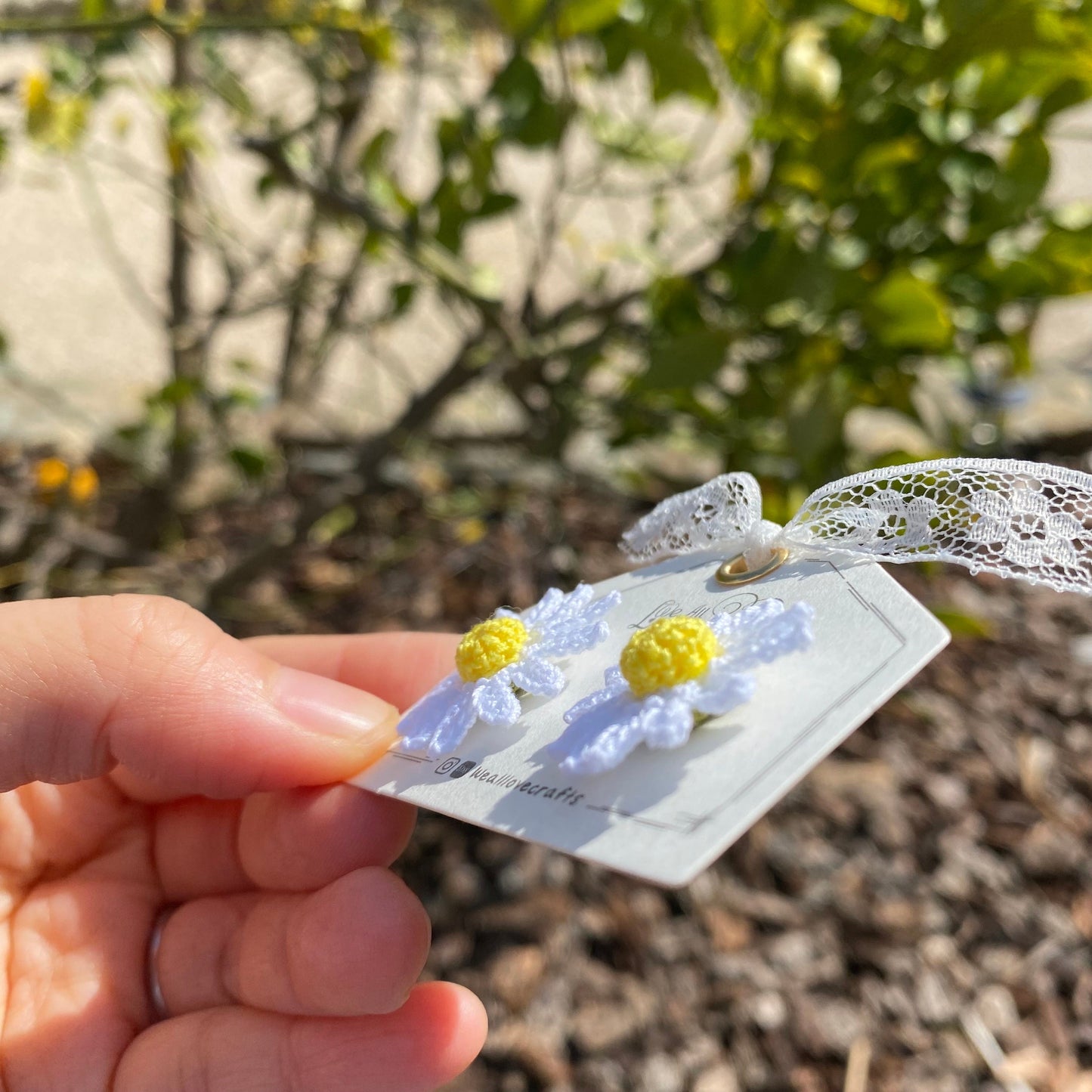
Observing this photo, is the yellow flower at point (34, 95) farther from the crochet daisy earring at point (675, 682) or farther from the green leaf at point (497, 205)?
the crochet daisy earring at point (675, 682)

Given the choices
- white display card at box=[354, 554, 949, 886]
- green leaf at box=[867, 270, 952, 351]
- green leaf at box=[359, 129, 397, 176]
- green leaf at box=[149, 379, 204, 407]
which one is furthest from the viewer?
green leaf at box=[149, 379, 204, 407]

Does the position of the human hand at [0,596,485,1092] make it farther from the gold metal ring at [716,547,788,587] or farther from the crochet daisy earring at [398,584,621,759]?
the gold metal ring at [716,547,788,587]

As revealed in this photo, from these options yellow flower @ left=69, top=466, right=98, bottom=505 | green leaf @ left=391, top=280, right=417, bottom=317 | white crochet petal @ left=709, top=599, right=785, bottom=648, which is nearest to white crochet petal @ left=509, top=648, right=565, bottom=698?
white crochet petal @ left=709, top=599, right=785, bottom=648

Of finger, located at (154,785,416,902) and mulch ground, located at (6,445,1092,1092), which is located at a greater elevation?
finger, located at (154,785,416,902)

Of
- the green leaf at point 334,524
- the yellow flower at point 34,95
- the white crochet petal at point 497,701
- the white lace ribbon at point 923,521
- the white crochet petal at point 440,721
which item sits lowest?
the green leaf at point 334,524

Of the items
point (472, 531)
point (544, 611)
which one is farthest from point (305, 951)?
point (472, 531)

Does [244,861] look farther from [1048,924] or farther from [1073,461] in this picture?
[1073,461]

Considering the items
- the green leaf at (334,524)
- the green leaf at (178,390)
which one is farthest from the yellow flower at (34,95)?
the green leaf at (334,524)

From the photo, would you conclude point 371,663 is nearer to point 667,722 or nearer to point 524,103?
point 667,722
